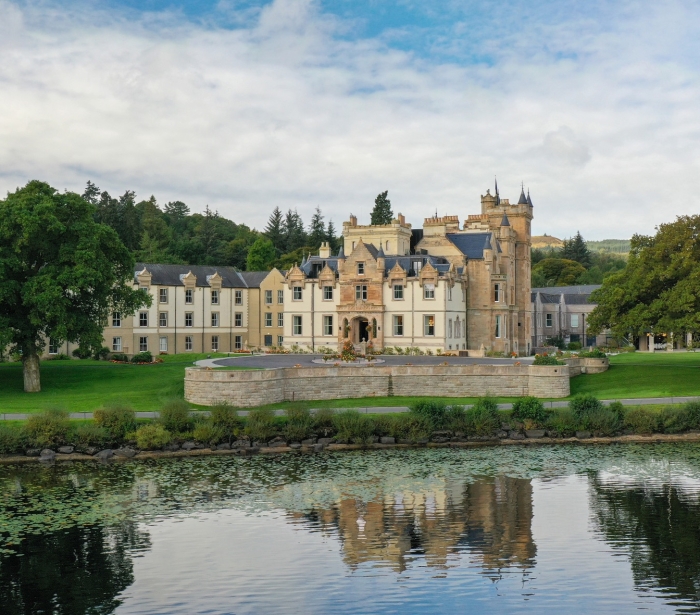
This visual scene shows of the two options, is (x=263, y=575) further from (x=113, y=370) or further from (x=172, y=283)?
(x=172, y=283)

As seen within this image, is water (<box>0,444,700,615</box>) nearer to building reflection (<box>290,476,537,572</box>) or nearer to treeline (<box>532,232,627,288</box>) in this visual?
building reflection (<box>290,476,537,572</box>)

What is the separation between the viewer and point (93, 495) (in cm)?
3166

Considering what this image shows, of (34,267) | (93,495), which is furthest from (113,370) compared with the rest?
(93,495)

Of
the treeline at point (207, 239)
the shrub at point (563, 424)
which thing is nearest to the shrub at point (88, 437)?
Answer: the shrub at point (563, 424)

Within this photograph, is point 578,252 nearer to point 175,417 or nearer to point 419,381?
point 419,381

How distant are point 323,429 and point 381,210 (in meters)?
78.9

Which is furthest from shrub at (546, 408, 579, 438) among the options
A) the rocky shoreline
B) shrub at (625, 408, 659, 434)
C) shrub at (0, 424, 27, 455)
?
shrub at (0, 424, 27, 455)

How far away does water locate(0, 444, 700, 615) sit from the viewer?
21625 millimetres

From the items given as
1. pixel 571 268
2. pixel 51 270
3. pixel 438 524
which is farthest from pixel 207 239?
pixel 438 524

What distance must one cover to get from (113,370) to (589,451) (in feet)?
103

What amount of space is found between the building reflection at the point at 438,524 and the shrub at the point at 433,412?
9484 mm

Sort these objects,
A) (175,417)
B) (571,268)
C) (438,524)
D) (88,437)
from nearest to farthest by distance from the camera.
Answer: (438,524), (88,437), (175,417), (571,268)

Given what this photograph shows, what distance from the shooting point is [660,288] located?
184 feet

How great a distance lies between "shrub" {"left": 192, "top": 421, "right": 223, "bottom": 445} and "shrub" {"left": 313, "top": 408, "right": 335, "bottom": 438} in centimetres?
469
